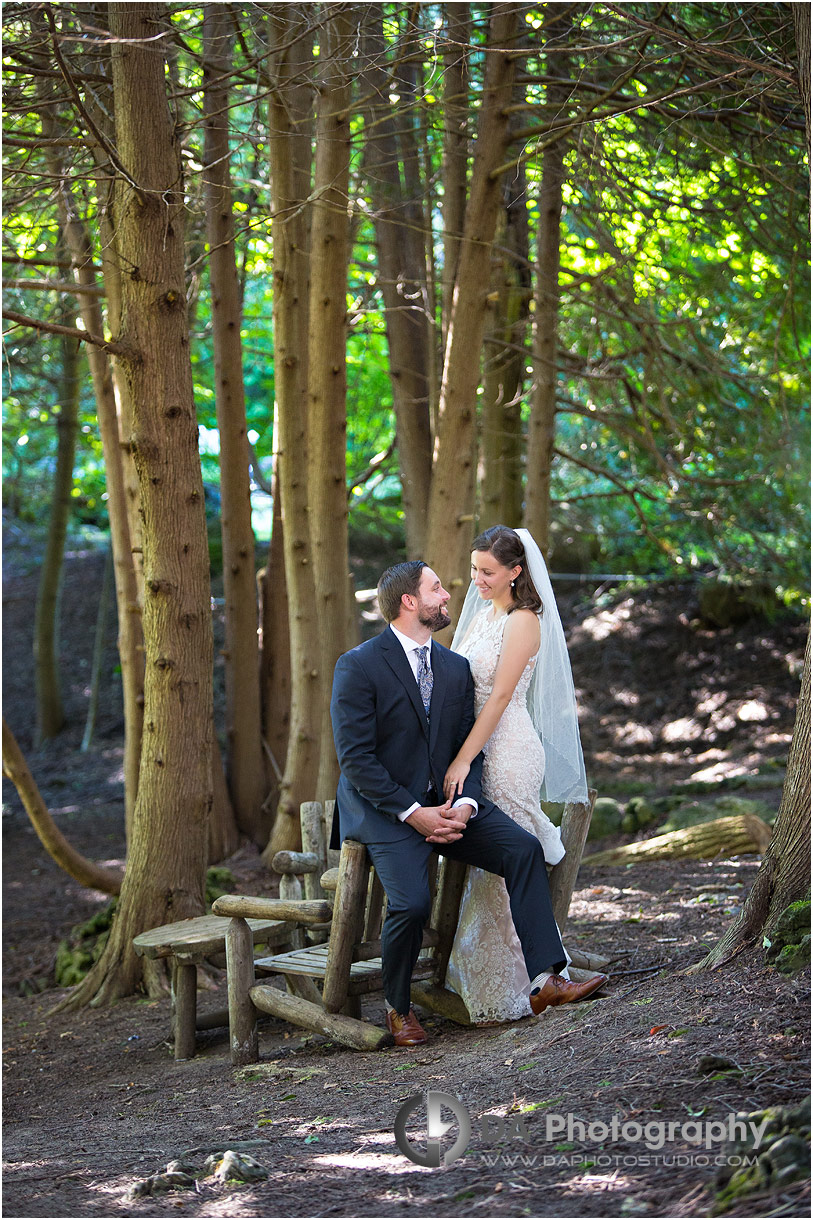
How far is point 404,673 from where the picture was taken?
4.72 metres

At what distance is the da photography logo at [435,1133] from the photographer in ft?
10.00

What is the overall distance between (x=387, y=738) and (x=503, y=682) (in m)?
0.59

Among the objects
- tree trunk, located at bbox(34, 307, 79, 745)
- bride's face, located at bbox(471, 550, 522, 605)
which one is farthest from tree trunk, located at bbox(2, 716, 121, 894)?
tree trunk, located at bbox(34, 307, 79, 745)

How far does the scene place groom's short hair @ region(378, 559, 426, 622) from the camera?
15.6ft

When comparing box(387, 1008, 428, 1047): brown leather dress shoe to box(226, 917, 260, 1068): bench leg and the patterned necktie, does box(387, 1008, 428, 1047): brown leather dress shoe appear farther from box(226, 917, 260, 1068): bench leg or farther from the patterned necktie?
the patterned necktie

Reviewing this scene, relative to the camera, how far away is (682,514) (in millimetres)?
13086

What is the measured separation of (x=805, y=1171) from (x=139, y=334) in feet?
16.8

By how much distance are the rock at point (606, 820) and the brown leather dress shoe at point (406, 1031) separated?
5386 millimetres

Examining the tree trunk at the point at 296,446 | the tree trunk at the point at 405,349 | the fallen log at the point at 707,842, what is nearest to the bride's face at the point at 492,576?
the tree trunk at the point at 296,446

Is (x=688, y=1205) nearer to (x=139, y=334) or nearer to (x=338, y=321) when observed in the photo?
(x=139, y=334)

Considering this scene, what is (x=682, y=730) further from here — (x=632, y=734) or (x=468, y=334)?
(x=468, y=334)

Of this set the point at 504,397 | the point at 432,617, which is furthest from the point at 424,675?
the point at 504,397

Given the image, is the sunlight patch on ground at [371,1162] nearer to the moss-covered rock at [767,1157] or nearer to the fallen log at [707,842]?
the moss-covered rock at [767,1157]

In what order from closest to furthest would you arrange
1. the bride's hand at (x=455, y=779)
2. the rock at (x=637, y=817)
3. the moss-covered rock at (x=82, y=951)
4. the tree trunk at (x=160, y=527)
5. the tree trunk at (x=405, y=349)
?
the bride's hand at (x=455, y=779) → the tree trunk at (x=160, y=527) → the moss-covered rock at (x=82, y=951) → the tree trunk at (x=405, y=349) → the rock at (x=637, y=817)
